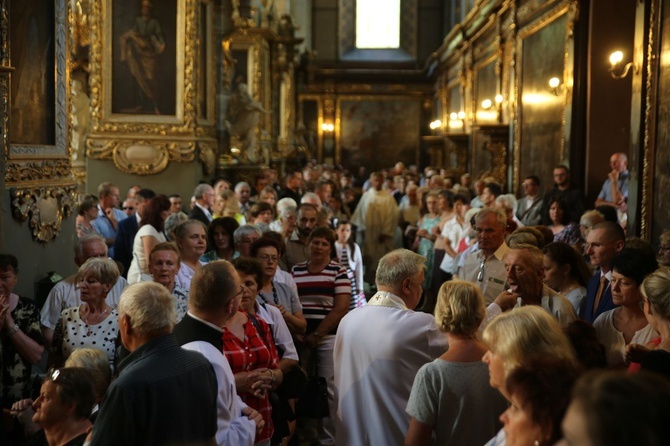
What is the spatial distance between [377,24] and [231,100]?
24.1m

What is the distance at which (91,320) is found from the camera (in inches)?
217

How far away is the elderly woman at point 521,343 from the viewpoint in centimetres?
324

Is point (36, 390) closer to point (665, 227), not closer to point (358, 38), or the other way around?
point (665, 227)

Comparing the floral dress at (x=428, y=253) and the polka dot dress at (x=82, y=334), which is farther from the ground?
the polka dot dress at (x=82, y=334)

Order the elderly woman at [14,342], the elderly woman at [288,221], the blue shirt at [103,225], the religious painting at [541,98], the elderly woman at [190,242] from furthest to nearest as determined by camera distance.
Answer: the religious painting at [541,98] < the blue shirt at [103,225] < the elderly woman at [288,221] < the elderly woman at [190,242] < the elderly woman at [14,342]

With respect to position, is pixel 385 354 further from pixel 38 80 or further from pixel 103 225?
pixel 103 225

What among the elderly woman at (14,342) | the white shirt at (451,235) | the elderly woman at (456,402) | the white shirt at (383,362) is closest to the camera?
the elderly woman at (456,402)

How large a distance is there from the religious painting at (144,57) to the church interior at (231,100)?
23 millimetres

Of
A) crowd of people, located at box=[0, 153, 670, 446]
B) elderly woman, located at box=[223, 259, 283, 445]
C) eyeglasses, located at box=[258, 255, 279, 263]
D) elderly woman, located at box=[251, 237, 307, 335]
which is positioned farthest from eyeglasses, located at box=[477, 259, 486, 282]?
elderly woman, located at box=[223, 259, 283, 445]

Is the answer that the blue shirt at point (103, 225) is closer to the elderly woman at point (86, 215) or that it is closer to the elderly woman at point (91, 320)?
the elderly woman at point (86, 215)

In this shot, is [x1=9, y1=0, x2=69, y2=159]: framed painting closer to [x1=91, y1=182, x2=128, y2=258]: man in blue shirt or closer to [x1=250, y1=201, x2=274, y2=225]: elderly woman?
[x1=250, y1=201, x2=274, y2=225]: elderly woman

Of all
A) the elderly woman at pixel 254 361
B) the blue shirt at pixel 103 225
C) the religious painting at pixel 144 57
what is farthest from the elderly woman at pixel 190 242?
the religious painting at pixel 144 57

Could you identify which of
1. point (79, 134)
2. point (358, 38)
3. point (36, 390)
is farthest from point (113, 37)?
point (358, 38)

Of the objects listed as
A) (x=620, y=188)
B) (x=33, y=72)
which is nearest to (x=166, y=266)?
(x=33, y=72)
